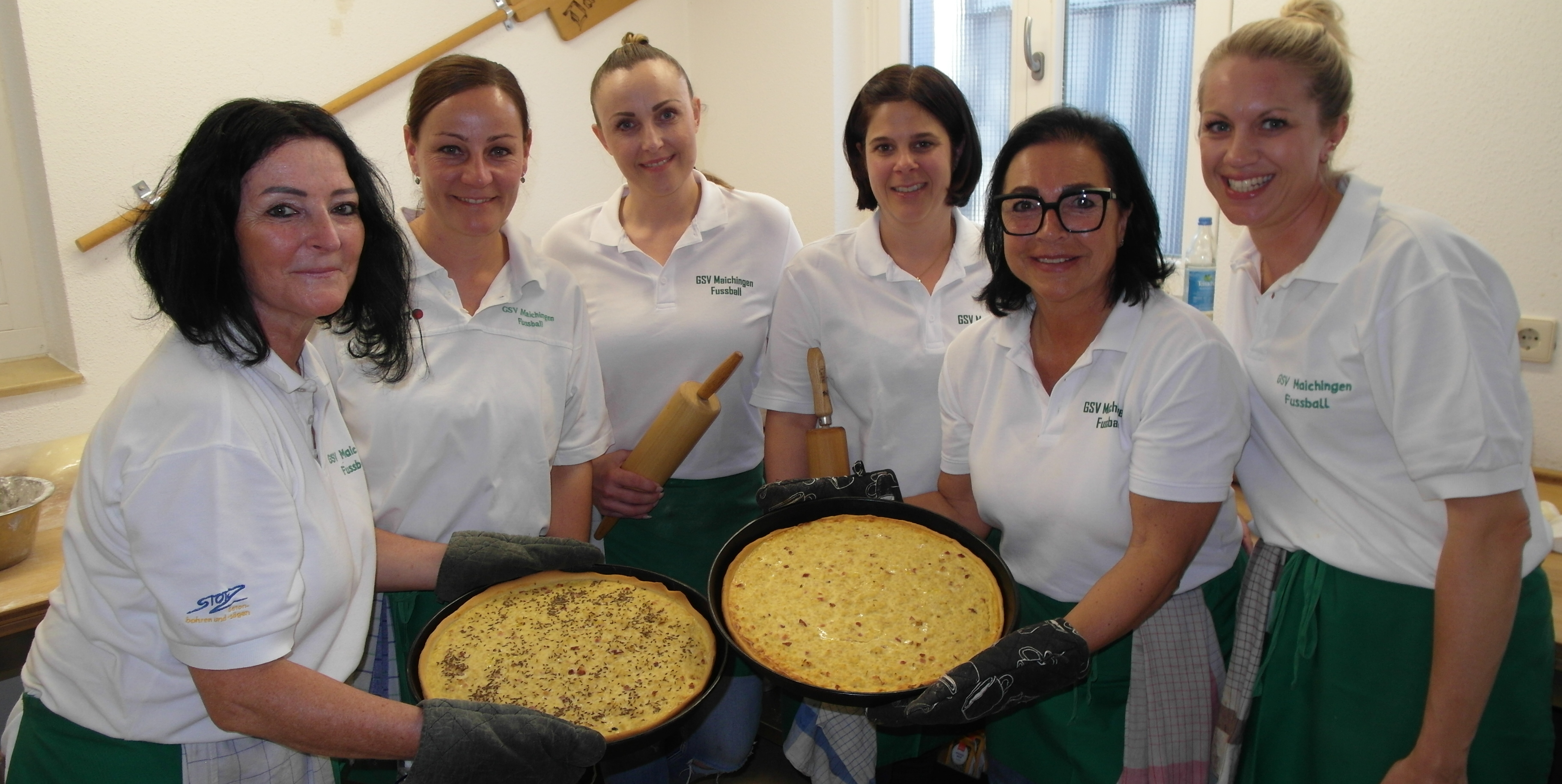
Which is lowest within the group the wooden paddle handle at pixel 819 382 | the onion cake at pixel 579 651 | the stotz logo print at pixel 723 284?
the onion cake at pixel 579 651

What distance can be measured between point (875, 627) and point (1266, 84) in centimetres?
106

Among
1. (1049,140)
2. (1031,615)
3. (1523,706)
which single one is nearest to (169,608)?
(1031,615)

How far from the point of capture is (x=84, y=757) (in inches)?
47.8

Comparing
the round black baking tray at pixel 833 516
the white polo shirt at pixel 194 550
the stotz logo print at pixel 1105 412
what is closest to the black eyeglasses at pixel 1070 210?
the stotz logo print at pixel 1105 412

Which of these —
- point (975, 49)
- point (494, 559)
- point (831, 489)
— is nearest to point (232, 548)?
point (494, 559)

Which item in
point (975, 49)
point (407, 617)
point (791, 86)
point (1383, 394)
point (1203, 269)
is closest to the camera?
point (1383, 394)

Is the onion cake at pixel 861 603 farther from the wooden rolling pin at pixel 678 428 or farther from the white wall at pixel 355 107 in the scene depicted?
the white wall at pixel 355 107

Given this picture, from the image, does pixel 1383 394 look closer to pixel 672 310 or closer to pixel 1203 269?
pixel 672 310

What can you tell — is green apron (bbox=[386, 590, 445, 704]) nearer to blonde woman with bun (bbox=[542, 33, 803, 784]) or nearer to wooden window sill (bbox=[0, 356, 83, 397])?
blonde woman with bun (bbox=[542, 33, 803, 784])

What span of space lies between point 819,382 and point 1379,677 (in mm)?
1130

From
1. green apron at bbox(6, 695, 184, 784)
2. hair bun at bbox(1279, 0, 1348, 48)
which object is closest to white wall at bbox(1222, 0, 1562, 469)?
hair bun at bbox(1279, 0, 1348, 48)

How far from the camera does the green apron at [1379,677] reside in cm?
138

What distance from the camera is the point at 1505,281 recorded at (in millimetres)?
1274

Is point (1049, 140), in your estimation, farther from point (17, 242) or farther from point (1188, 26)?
point (17, 242)
